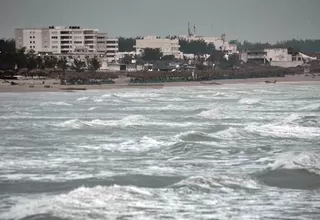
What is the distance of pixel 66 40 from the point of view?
417 feet

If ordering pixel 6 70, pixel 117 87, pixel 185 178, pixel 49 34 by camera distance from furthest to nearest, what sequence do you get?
pixel 49 34 < pixel 6 70 < pixel 117 87 < pixel 185 178

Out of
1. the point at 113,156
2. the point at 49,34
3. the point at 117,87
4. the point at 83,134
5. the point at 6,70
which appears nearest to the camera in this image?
the point at 113,156

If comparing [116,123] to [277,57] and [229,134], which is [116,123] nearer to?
[229,134]

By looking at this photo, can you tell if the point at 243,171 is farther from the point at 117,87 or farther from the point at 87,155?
the point at 117,87

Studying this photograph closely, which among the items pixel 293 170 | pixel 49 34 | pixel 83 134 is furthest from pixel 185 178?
pixel 49 34

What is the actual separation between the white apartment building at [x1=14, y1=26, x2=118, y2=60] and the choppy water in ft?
327

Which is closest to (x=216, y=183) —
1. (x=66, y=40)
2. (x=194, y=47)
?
(x=66, y=40)

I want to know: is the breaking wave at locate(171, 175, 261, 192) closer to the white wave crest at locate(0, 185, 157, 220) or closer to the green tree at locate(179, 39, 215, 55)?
the white wave crest at locate(0, 185, 157, 220)

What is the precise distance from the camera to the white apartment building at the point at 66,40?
126 meters

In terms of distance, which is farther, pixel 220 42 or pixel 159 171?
pixel 220 42

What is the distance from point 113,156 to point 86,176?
314 centimetres

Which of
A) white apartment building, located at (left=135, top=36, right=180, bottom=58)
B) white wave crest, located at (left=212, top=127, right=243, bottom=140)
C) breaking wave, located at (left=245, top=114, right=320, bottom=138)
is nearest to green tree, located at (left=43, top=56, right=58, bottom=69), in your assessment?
white apartment building, located at (left=135, top=36, right=180, bottom=58)

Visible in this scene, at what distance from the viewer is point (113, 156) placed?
17766 millimetres

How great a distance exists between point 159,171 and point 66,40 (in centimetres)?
11401
